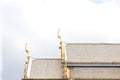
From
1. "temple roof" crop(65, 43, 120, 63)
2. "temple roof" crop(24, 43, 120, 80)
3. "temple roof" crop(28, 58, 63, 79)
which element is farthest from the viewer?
"temple roof" crop(65, 43, 120, 63)

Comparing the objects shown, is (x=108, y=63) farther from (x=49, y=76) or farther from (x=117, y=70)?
(x=49, y=76)

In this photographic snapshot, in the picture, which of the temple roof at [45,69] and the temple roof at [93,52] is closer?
the temple roof at [45,69]

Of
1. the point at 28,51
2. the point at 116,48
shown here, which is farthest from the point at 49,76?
the point at 116,48

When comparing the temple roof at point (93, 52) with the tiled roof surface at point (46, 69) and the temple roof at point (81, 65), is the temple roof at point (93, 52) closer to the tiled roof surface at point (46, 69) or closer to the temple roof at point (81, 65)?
the temple roof at point (81, 65)

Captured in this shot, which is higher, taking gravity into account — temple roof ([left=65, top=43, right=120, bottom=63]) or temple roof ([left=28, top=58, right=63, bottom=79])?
temple roof ([left=65, top=43, right=120, bottom=63])

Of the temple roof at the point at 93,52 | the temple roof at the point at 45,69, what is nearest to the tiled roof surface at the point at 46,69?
the temple roof at the point at 45,69

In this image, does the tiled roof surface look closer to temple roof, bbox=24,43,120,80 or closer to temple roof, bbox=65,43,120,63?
temple roof, bbox=24,43,120,80

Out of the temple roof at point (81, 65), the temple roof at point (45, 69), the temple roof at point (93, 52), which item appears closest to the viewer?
the temple roof at point (81, 65)

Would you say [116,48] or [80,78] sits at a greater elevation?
[116,48]

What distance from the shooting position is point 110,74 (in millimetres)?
39750

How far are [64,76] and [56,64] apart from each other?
3.67 metres

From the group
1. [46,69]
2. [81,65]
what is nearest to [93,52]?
[81,65]

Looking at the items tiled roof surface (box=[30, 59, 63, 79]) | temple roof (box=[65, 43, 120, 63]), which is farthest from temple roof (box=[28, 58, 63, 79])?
temple roof (box=[65, 43, 120, 63])

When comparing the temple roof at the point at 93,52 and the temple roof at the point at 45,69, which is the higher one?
the temple roof at the point at 93,52
